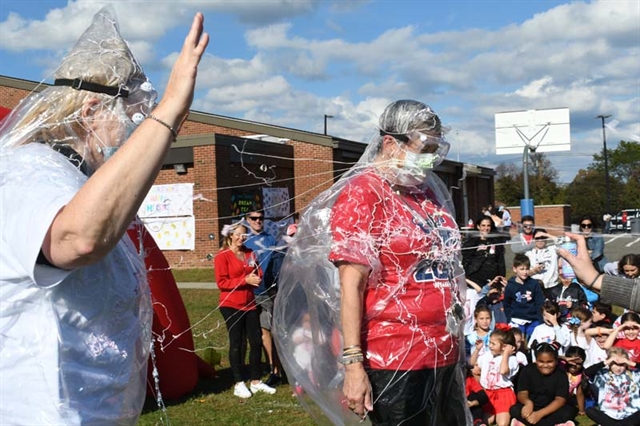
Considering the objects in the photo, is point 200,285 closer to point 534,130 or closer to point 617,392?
point 617,392

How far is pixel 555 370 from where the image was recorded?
6.18 metres

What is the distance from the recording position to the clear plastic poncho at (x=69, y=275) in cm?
145

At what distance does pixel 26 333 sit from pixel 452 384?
199cm

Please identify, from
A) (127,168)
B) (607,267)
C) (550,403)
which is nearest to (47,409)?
(127,168)

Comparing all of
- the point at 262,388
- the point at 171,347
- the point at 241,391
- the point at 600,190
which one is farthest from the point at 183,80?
the point at 600,190

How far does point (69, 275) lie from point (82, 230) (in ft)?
0.94

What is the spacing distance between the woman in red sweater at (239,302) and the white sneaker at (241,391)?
0.08 feet

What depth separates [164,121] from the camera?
4.52 feet

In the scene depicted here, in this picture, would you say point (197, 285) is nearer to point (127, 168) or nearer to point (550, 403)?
point (550, 403)

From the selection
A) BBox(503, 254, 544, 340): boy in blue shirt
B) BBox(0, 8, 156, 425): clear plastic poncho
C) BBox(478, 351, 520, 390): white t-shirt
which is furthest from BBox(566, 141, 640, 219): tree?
BBox(0, 8, 156, 425): clear plastic poncho

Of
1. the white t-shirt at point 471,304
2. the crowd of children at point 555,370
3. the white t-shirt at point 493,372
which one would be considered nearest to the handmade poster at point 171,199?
the white t-shirt at point 471,304

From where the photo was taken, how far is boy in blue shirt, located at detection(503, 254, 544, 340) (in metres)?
7.57

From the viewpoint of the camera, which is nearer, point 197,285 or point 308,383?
point 308,383

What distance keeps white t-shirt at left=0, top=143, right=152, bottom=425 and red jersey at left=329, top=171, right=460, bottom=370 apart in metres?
1.31
